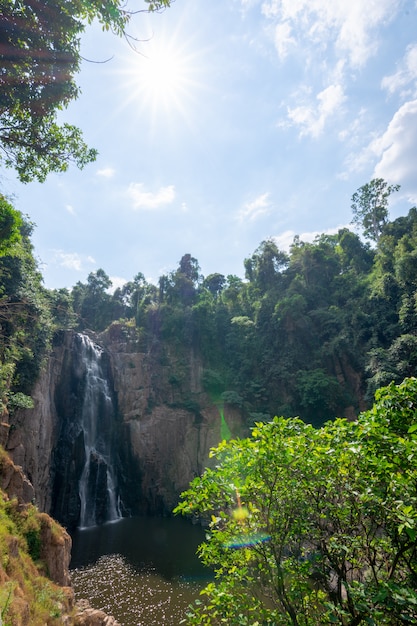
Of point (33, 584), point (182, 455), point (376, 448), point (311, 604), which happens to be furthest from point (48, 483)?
point (376, 448)

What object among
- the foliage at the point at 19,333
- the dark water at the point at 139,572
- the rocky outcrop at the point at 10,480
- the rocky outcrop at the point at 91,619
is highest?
the foliage at the point at 19,333

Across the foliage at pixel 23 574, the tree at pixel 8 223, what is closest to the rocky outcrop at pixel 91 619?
the foliage at pixel 23 574

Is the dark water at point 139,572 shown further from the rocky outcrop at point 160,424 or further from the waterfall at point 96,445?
the rocky outcrop at point 160,424

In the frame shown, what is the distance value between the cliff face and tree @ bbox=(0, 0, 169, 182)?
1732 centimetres

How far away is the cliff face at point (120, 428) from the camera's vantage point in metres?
23.1

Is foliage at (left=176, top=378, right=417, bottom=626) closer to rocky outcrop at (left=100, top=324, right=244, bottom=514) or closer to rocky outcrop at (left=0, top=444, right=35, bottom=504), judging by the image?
rocky outcrop at (left=0, top=444, right=35, bottom=504)

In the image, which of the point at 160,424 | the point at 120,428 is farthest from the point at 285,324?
the point at 120,428

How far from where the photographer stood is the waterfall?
935 inches

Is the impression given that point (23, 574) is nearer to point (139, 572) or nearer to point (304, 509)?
point (304, 509)

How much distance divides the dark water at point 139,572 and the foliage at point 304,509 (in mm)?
8538

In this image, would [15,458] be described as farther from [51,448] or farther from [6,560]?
[6,560]

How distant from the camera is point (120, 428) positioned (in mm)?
28938

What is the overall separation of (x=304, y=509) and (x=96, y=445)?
2662cm

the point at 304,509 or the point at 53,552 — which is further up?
the point at 304,509
